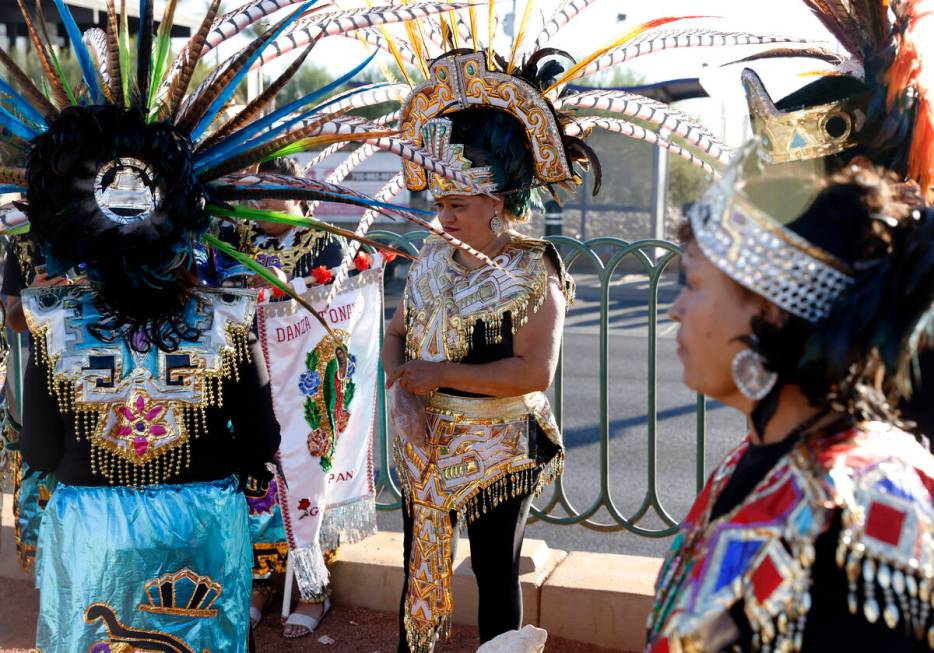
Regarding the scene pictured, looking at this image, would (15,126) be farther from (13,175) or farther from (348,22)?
(348,22)

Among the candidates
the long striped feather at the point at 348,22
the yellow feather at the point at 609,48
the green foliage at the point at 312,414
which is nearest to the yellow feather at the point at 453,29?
the yellow feather at the point at 609,48

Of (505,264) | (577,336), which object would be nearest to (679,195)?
(577,336)

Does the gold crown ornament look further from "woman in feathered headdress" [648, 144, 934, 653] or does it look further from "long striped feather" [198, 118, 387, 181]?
"long striped feather" [198, 118, 387, 181]

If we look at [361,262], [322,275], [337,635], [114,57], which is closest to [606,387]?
[361,262]

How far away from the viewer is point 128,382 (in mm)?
2418

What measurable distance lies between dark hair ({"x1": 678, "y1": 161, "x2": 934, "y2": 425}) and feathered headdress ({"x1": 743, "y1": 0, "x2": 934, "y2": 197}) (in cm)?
76

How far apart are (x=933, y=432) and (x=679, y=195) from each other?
27303 mm

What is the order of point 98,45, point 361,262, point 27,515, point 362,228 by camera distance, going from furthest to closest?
1. point 361,262
2. point 27,515
3. point 362,228
4. point 98,45

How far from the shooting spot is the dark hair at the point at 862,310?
1.42 m

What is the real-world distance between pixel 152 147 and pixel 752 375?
58.1 inches

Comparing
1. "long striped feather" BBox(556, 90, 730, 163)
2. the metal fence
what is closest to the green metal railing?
the metal fence

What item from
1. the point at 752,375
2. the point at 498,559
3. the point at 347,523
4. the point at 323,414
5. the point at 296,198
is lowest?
the point at 347,523

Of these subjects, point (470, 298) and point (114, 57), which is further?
point (470, 298)

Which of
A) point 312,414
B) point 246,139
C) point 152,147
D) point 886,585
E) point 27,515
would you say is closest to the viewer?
point 886,585
